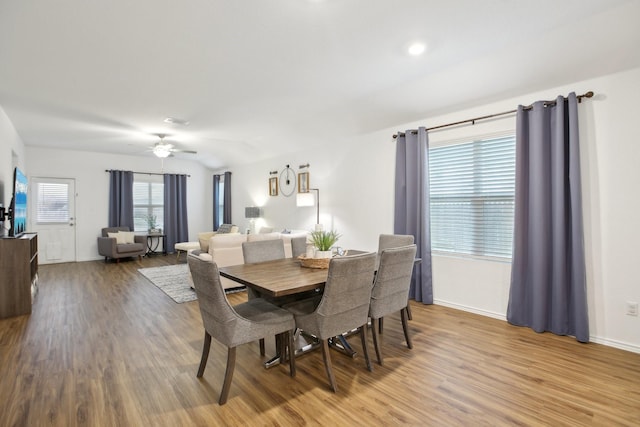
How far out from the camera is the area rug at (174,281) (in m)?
4.56

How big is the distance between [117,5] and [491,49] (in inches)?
Answer: 118

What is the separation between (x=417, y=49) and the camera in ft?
9.25

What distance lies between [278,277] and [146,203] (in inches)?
298

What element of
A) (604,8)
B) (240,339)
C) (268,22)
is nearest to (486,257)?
(604,8)

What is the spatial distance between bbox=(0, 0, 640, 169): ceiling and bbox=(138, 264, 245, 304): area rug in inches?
104

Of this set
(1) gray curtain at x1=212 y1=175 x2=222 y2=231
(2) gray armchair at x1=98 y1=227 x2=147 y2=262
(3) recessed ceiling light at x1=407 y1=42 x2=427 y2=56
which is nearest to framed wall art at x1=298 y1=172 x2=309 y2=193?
(3) recessed ceiling light at x1=407 y1=42 x2=427 y2=56

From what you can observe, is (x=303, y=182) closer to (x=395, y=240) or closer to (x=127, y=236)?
(x=395, y=240)

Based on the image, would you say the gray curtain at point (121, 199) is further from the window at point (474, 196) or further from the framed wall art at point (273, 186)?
the window at point (474, 196)

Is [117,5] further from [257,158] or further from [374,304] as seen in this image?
[257,158]

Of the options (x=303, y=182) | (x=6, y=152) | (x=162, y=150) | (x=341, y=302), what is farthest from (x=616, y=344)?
(x=6, y=152)

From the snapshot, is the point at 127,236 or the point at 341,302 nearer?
the point at 341,302

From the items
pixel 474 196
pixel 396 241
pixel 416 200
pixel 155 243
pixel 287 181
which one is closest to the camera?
pixel 396 241

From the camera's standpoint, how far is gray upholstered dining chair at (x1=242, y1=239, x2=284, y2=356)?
3068 mm

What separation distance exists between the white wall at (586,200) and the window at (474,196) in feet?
0.55
